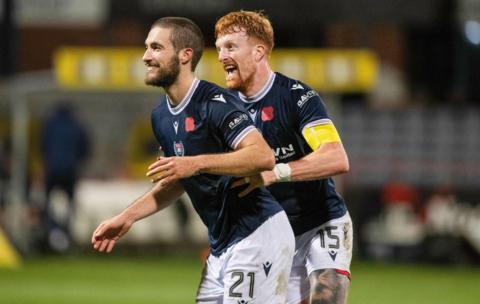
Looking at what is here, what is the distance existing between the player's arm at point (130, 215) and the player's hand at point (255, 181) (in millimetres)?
436

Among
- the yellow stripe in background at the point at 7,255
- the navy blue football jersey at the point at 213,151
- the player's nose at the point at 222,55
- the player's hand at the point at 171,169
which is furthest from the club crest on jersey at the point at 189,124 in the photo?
the yellow stripe in background at the point at 7,255

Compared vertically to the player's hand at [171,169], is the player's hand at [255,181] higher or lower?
lower

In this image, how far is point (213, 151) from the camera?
6098mm

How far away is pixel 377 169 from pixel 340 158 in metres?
13.4

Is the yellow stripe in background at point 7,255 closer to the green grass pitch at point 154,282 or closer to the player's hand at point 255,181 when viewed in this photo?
the green grass pitch at point 154,282

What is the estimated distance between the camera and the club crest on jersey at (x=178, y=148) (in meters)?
6.21

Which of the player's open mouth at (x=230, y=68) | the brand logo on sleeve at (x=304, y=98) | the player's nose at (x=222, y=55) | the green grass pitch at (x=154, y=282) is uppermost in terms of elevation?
the player's nose at (x=222, y=55)

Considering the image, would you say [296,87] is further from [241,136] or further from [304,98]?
[241,136]

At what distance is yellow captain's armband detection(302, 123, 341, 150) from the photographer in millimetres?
6621

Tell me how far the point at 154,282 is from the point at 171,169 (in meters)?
8.05

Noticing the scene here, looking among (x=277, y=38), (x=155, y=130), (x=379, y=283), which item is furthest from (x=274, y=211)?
(x=277, y=38)

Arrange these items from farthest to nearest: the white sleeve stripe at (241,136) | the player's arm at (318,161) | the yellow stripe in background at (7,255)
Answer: the yellow stripe in background at (7,255)
the player's arm at (318,161)
the white sleeve stripe at (241,136)

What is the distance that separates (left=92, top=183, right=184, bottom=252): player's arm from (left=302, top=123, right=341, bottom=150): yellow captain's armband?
2.51ft

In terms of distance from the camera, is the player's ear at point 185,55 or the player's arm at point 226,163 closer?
the player's arm at point 226,163
